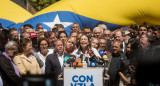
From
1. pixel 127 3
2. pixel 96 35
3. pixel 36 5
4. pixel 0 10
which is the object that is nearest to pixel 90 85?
pixel 96 35

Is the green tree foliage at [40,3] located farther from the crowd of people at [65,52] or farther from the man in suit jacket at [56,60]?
the man in suit jacket at [56,60]

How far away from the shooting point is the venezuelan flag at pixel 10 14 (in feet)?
37.0

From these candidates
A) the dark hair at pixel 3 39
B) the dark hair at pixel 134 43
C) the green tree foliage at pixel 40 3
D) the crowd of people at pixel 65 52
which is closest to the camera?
the crowd of people at pixel 65 52

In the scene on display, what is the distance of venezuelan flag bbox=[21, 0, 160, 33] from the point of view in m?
9.33

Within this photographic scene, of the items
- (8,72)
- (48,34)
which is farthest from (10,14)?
(8,72)

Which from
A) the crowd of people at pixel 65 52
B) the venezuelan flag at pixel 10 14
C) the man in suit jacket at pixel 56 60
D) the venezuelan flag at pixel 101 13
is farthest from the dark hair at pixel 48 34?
the venezuelan flag at pixel 10 14

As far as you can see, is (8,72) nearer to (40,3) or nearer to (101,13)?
(101,13)

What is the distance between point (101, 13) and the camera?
974 cm

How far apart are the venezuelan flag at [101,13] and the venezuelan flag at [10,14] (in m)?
1.53

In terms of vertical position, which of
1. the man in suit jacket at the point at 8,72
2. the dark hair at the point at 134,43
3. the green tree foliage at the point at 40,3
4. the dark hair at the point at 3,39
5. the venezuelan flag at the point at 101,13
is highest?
the green tree foliage at the point at 40,3

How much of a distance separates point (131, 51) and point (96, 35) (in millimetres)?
1155

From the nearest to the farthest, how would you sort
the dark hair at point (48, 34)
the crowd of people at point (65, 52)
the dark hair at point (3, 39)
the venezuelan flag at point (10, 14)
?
the crowd of people at point (65, 52) < the dark hair at point (3, 39) < the dark hair at point (48, 34) < the venezuelan flag at point (10, 14)

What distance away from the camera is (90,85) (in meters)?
6.65

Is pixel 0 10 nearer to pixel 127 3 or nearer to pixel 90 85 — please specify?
pixel 127 3
